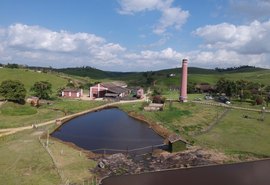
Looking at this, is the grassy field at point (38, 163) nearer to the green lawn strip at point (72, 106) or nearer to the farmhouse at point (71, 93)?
the green lawn strip at point (72, 106)

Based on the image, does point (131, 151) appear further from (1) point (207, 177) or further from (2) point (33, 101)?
(2) point (33, 101)

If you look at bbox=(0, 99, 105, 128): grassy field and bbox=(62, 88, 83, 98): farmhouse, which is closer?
bbox=(0, 99, 105, 128): grassy field

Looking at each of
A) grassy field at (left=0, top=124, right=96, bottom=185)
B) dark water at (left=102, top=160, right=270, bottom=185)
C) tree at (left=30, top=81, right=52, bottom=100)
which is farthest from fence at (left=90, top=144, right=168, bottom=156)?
tree at (left=30, top=81, right=52, bottom=100)

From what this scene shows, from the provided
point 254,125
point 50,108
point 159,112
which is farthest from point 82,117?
point 254,125

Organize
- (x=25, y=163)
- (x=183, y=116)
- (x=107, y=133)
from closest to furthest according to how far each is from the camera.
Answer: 1. (x=25, y=163)
2. (x=107, y=133)
3. (x=183, y=116)

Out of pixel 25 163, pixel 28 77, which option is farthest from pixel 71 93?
pixel 25 163

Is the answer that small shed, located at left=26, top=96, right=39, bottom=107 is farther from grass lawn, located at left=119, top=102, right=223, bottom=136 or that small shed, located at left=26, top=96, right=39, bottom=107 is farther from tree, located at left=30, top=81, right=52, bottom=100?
grass lawn, located at left=119, top=102, right=223, bottom=136

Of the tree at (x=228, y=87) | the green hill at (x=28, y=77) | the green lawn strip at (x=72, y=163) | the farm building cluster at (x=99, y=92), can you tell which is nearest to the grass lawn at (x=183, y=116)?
the farm building cluster at (x=99, y=92)
